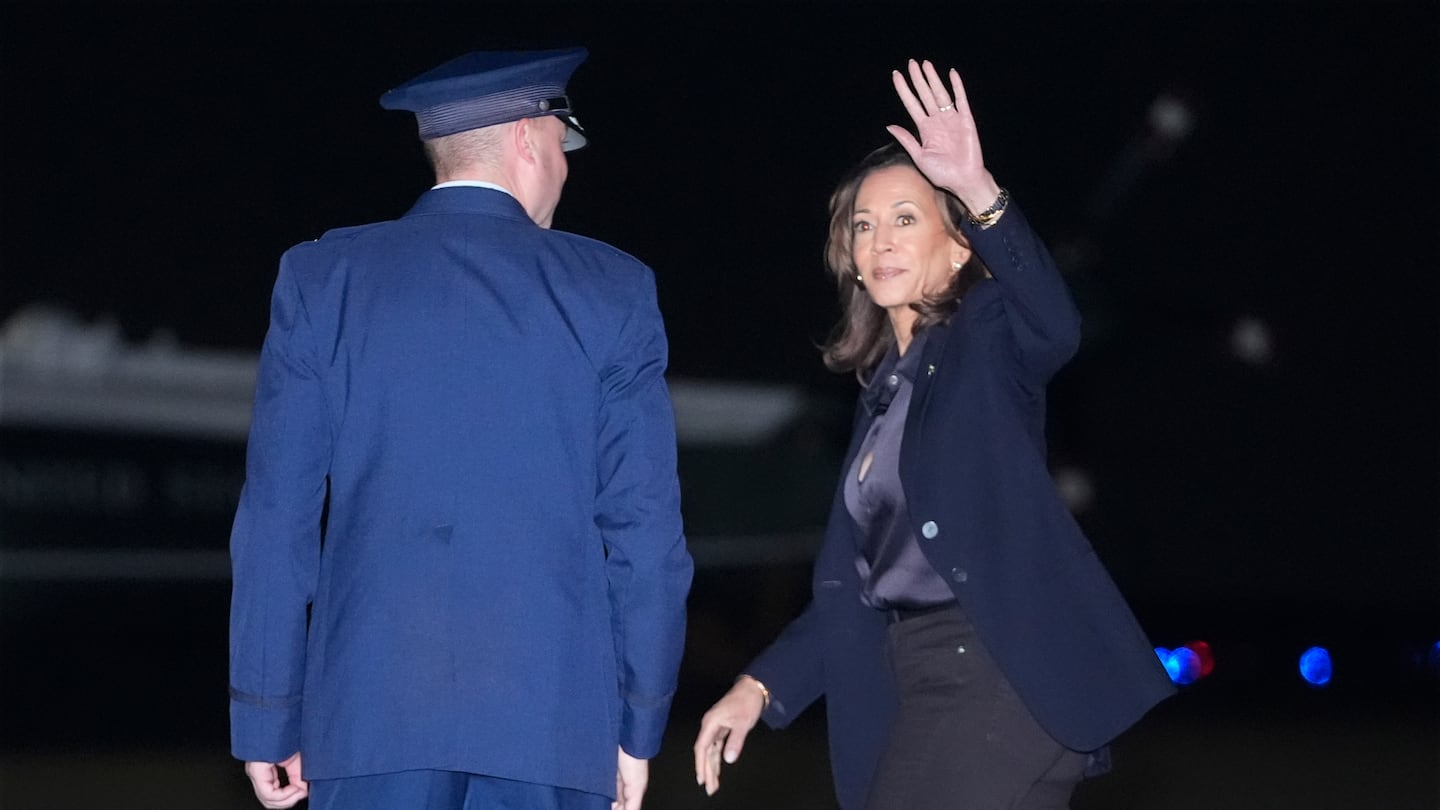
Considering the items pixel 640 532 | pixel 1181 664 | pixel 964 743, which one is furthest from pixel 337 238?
pixel 1181 664

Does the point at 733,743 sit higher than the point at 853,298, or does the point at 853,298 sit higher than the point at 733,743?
the point at 853,298

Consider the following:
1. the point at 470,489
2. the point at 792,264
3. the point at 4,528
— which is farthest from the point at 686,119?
the point at 470,489

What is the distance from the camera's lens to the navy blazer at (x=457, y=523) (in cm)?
190

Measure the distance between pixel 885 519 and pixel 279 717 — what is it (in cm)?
82

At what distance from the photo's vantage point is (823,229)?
9281mm

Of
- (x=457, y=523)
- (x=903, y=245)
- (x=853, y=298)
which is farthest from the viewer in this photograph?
(x=853, y=298)

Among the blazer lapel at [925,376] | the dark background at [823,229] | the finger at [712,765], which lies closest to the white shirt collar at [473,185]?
the blazer lapel at [925,376]

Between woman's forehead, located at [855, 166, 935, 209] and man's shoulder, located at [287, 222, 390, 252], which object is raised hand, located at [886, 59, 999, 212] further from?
man's shoulder, located at [287, 222, 390, 252]

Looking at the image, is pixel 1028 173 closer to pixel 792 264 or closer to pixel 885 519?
pixel 792 264

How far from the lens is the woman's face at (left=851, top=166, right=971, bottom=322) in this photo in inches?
94.0

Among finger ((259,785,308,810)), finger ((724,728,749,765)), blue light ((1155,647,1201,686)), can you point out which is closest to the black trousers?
finger ((724,728,749,765))

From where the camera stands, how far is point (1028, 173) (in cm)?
895

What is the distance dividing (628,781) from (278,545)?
1.60 ft

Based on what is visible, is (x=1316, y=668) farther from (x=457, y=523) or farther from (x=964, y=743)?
(x=457, y=523)
